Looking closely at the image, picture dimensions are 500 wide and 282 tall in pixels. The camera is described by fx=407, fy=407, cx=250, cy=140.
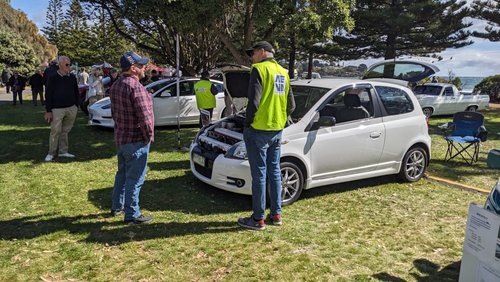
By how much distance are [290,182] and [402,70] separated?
155 inches

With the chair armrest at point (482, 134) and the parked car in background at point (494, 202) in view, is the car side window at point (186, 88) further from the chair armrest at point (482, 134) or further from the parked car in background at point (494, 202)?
the parked car in background at point (494, 202)

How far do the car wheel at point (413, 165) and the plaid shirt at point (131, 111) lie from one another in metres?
4.06

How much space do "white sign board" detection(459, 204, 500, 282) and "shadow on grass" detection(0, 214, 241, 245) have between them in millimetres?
2358

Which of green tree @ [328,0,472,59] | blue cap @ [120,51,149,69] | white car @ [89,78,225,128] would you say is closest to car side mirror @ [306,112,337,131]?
blue cap @ [120,51,149,69]

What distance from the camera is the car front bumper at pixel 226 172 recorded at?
16.8 feet

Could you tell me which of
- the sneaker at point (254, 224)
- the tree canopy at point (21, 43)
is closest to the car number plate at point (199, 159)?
the sneaker at point (254, 224)

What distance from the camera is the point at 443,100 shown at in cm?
1617

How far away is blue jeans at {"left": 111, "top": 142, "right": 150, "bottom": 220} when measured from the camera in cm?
436

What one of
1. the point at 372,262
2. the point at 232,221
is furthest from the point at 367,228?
the point at 232,221

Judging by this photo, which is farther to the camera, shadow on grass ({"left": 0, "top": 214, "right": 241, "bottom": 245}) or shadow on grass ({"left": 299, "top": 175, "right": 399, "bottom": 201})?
shadow on grass ({"left": 299, "top": 175, "right": 399, "bottom": 201})

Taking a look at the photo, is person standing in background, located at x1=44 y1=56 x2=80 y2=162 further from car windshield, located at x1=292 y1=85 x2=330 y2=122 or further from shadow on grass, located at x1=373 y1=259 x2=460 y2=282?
shadow on grass, located at x1=373 y1=259 x2=460 y2=282

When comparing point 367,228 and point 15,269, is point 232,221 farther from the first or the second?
point 15,269

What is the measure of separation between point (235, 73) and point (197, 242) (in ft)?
12.7

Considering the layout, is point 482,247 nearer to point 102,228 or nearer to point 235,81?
point 102,228
